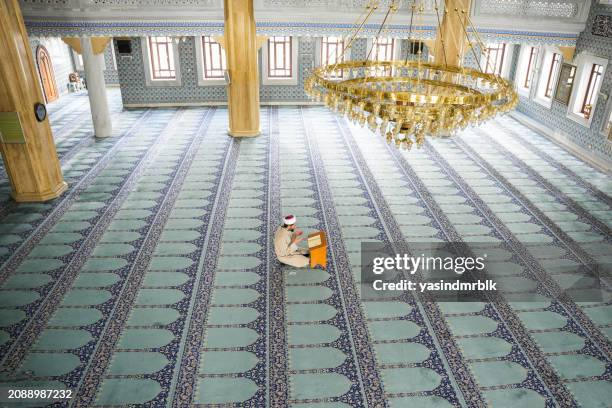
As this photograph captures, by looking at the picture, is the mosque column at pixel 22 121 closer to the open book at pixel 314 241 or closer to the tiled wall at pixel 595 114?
the open book at pixel 314 241

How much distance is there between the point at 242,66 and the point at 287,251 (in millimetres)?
5076

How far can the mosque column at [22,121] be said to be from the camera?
5832 millimetres

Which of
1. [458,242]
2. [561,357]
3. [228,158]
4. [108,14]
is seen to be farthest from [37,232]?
[561,357]

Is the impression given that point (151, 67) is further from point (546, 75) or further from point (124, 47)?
point (546, 75)

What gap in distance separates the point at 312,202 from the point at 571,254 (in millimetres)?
3203

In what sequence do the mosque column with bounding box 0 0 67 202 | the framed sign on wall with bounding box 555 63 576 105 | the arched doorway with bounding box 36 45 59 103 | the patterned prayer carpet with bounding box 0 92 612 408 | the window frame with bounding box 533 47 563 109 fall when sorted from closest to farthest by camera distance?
the patterned prayer carpet with bounding box 0 92 612 408 → the mosque column with bounding box 0 0 67 202 → the framed sign on wall with bounding box 555 63 576 105 → the window frame with bounding box 533 47 563 109 → the arched doorway with bounding box 36 45 59 103

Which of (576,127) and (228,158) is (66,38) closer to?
(228,158)

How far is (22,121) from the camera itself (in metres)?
6.08

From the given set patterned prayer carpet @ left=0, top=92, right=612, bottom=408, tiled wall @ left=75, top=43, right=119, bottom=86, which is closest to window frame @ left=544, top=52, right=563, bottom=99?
patterned prayer carpet @ left=0, top=92, right=612, bottom=408

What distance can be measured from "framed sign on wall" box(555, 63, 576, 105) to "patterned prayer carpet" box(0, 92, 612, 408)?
1667mm

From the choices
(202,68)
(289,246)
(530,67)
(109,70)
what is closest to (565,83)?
(530,67)

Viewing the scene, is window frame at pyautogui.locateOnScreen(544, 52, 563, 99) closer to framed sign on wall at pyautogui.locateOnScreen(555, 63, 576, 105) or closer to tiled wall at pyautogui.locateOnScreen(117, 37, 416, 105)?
framed sign on wall at pyautogui.locateOnScreen(555, 63, 576, 105)

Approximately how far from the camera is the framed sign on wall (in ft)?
30.0

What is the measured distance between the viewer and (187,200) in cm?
659
